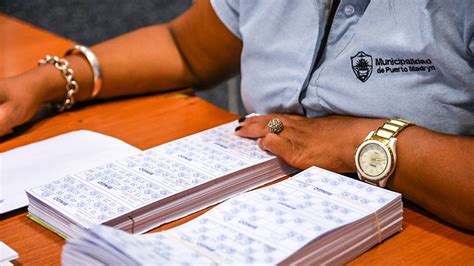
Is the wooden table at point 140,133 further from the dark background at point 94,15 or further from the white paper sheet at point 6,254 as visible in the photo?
the dark background at point 94,15

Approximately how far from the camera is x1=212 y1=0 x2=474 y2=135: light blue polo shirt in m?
1.03

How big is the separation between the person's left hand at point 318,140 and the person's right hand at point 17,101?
1.55ft

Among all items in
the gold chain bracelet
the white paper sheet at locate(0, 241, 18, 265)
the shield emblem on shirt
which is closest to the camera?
the white paper sheet at locate(0, 241, 18, 265)

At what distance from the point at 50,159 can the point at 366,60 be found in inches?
22.3

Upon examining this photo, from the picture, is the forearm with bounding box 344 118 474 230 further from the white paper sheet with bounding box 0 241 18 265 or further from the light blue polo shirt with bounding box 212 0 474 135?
the white paper sheet with bounding box 0 241 18 265

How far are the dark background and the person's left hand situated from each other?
2137 millimetres

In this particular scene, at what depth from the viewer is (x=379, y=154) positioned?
1022 millimetres

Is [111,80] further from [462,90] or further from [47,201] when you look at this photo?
[462,90]

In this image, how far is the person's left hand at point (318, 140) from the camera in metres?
1.08

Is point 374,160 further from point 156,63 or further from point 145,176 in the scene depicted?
point 156,63

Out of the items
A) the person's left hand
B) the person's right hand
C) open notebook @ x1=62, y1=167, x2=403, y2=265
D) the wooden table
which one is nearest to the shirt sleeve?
the wooden table

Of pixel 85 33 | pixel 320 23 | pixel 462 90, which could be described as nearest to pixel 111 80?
pixel 320 23

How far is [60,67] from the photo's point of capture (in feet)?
4.84

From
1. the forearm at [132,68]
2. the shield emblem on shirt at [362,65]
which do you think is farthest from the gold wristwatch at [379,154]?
the forearm at [132,68]
